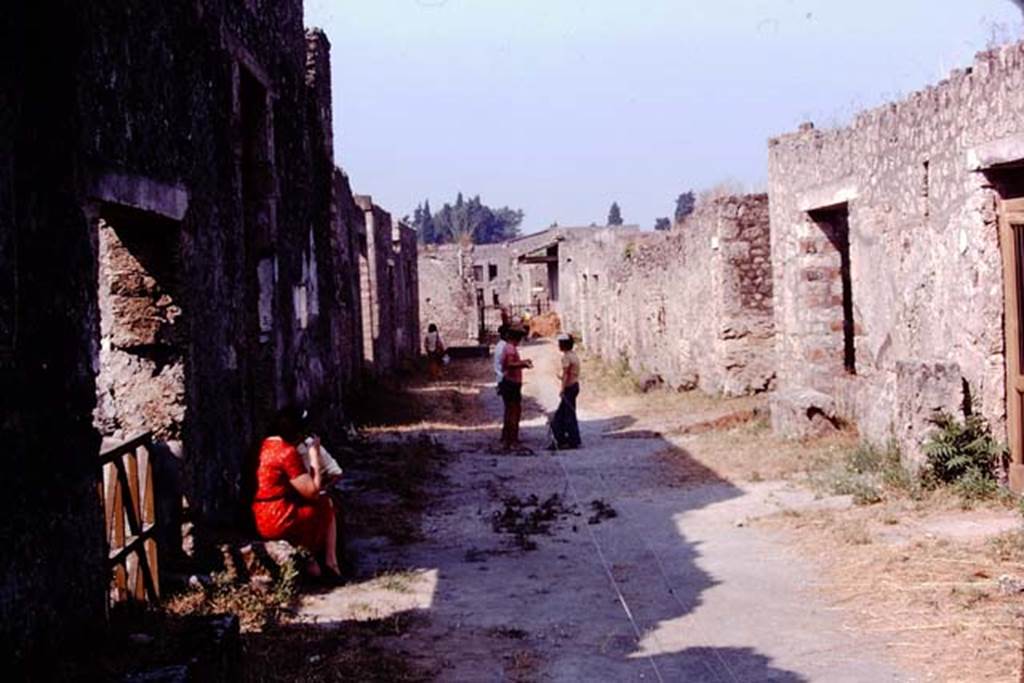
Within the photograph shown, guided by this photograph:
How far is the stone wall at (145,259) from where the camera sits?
425 centimetres

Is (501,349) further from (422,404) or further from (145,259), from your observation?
(145,259)

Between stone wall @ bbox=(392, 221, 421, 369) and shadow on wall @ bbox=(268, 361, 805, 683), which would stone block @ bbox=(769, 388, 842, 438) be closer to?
shadow on wall @ bbox=(268, 361, 805, 683)

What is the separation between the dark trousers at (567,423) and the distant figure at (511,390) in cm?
46

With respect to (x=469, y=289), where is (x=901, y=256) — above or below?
below

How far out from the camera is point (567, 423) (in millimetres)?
14133

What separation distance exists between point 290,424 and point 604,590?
214cm

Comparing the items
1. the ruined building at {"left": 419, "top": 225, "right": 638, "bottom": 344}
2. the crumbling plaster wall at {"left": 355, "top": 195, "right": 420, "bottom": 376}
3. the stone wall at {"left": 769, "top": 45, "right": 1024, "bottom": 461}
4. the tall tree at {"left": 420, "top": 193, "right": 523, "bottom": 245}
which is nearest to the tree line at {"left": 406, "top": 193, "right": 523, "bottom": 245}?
the tall tree at {"left": 420, "top": 193, "right": 523, "bottom": 245}

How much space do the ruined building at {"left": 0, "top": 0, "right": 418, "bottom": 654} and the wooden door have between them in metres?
5.49

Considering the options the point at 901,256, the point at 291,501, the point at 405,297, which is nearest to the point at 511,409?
the point at 901,256

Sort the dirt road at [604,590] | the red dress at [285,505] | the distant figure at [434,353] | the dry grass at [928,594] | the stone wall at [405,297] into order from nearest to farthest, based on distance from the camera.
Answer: the dry grass at [928,594], the dirt road at [604,590], the red dress at [285,505], the distant figure at [434,353], the stone wall at [405,297]

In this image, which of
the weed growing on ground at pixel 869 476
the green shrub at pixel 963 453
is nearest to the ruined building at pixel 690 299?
the weed growing on ground at pixel 869 476

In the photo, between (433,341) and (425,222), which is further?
(425,222)

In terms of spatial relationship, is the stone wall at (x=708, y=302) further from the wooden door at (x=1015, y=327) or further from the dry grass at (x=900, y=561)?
the wooden door at (x=1015, y=327)

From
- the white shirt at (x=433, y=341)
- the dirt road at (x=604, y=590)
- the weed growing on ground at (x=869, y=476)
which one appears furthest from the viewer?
the white shirt at (x=433, y=341)
